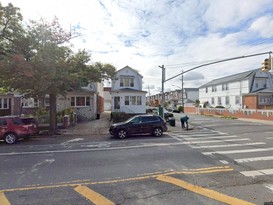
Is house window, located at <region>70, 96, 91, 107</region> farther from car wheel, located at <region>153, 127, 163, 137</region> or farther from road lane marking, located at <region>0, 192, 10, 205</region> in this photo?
road lane marking, located at <region>0, 192, 10, 205</region>

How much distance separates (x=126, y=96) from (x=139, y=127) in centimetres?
1575

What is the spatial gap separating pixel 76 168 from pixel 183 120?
14.3 m

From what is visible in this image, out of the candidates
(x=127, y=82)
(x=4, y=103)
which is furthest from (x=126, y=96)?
(x=4, y=103)

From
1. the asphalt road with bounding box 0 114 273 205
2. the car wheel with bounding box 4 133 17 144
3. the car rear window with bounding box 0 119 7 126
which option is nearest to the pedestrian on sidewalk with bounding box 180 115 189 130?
the asphalt road with bounding box 0 114 273 205

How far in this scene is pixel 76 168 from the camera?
24.7 feet

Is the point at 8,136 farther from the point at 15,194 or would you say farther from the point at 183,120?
the point at 183,120

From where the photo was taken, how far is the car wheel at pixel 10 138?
43.3 feet

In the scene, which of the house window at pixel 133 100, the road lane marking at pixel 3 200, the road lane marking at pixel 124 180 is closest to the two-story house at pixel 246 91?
the house window at pixel 133 100

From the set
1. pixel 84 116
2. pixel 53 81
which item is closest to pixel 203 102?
pixel 84 116

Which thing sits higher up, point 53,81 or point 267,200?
point 53,81

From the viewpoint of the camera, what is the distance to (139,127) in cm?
1562

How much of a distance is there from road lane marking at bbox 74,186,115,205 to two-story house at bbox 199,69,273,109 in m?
39.2

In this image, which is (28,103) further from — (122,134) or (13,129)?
(122,134)

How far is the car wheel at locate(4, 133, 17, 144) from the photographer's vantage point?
13.2 meters
